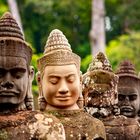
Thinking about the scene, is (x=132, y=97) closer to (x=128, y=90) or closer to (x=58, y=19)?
(x=128, y=90)

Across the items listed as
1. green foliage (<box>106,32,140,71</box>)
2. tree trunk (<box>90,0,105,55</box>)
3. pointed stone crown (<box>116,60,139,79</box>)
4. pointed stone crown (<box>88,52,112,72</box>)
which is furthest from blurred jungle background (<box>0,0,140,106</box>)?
pointed stone crown (<box>88,52,112,72</box>)

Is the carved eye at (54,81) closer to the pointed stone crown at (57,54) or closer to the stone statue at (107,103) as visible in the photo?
the pointed stone crown at (57,54)

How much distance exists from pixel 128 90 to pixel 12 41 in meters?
2.78

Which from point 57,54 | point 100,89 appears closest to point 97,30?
point 100,89

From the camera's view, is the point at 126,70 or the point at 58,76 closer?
the point at 58,76

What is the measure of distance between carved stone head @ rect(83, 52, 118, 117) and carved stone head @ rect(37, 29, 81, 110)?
3.00ft

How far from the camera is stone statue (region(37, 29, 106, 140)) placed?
6.39 m

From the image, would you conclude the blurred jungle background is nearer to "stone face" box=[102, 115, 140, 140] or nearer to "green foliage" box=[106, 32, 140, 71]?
"green foliage" box=[106, 32, 140, 71]

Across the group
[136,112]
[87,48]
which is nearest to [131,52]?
[87,48]

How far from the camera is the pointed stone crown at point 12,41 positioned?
5.93 meters

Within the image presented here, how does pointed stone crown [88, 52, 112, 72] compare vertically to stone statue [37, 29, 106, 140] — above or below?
above

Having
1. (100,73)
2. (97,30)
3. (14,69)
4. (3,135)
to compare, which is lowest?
(3,135)

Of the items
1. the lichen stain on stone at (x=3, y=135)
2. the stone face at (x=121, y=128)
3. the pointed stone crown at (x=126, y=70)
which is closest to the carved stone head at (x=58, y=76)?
the lichen stain on stone at (x=3, y=135)

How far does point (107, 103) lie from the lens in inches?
A: 293
